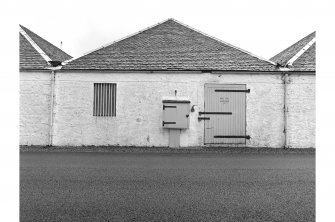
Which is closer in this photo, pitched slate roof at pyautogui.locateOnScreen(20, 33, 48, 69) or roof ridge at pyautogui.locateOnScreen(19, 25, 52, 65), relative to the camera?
pitched slate roof at pyautogui.locateOnScreen(20, 33, 48, 69)

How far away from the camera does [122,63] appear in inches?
554

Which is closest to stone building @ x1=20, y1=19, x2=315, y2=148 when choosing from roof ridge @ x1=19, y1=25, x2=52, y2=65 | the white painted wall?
the white painted wall

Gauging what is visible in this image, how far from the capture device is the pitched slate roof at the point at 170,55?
13.8 meters

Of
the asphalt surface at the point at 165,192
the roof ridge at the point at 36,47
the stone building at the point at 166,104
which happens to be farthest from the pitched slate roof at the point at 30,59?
the asphalt surface at the point at 165,192

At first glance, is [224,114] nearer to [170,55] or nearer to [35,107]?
[170,55]

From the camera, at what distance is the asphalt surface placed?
415 centimetres

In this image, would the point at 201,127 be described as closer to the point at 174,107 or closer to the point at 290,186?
the point at 174,107

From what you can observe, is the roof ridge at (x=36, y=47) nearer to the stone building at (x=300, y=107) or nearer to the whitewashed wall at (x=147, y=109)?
the whitewashed wall at (x=147, y=109)

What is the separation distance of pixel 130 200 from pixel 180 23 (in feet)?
44.7

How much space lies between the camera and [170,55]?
14.6 metres

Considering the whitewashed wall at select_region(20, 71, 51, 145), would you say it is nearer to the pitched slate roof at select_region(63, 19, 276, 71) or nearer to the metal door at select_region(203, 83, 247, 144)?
the pitched slate roof at select_region(63, 19, 276, 71)

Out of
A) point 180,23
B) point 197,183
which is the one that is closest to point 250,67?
point 180,23

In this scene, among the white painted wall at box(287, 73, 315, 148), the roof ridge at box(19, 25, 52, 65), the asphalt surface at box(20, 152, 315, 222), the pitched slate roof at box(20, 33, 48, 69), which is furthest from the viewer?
the roof ridge at box(19, 25, 52, 65)

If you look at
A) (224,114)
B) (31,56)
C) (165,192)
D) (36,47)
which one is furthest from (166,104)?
(165,192)
